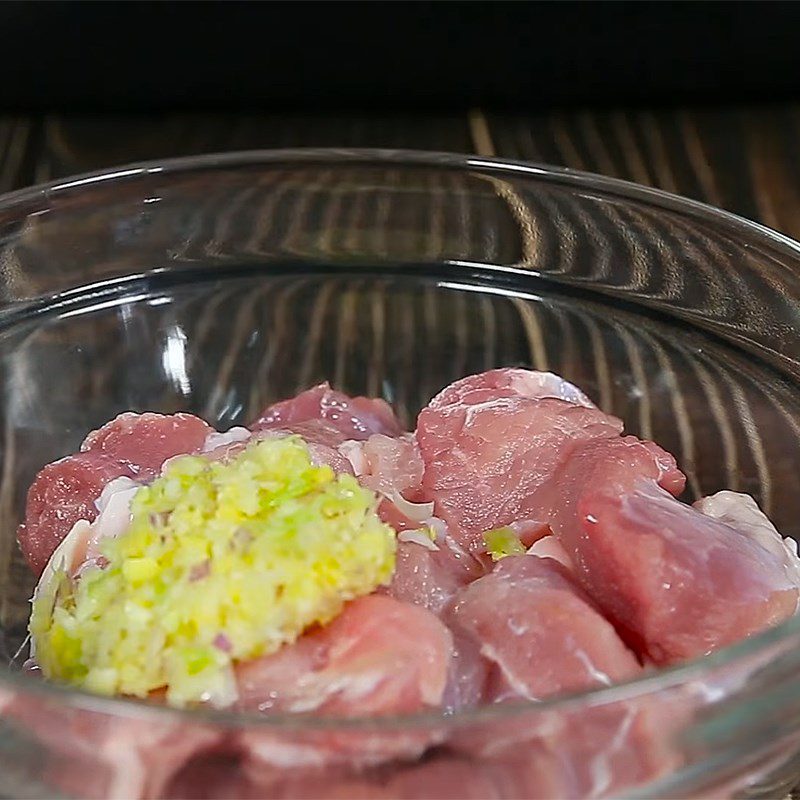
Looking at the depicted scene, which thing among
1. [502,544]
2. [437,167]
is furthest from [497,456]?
[437,167]

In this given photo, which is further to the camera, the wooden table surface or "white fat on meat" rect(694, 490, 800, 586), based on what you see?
the wooden table surface

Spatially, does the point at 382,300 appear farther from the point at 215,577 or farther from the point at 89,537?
the point at 215,577

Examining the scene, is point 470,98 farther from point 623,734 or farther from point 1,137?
point 623,734

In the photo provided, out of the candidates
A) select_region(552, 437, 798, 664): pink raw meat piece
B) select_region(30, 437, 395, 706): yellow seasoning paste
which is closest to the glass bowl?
select_region(552, 437, 798, 664): pink raw meat piece

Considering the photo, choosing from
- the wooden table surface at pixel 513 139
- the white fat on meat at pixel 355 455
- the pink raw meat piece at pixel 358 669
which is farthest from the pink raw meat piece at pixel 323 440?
the wooden table surface at pixel 513 139

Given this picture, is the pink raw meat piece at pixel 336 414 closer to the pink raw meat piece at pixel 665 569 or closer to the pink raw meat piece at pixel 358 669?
the pink raw meat piece at pixel 665 569

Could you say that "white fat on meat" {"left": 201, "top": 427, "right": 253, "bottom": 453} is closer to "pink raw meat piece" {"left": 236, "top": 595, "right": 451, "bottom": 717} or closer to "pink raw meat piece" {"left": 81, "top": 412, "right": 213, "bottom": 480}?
"pink raw meat piece" {"left": 81, "top": 412, "right": 213, "bottom": 480}
